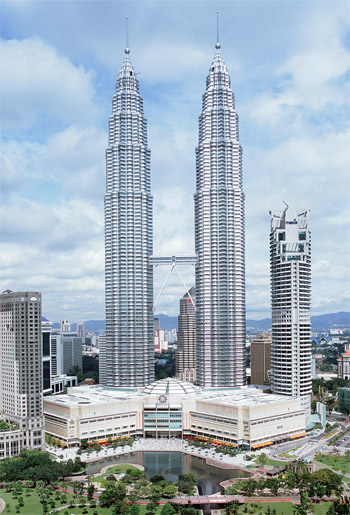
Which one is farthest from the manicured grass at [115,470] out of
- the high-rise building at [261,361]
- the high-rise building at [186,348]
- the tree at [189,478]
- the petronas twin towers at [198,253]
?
the high-rise building at [186,348]

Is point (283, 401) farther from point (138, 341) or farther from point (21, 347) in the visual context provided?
point (21, 347)

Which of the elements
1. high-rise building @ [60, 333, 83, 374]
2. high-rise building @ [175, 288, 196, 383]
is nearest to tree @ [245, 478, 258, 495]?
high-rise building @ [175, 288, 196, 383]

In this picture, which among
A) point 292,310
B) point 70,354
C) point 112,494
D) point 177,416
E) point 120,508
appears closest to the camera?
point 120,508

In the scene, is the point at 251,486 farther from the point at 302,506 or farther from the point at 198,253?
the point at 198,253

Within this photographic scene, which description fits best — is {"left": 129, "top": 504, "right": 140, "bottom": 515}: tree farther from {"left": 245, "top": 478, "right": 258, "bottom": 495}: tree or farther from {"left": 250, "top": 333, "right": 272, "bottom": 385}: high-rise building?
{"left": 250, "top": 333, "right": 272, "bottom": 385}: high-rise building

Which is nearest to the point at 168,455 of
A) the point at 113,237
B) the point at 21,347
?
the point at 21,347

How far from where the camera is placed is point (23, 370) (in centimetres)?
5806

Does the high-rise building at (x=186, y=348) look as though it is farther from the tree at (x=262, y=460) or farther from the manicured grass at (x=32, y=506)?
the manicured grass at (x=32, y=506)

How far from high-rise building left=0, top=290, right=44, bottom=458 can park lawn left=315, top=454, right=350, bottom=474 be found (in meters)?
29.5

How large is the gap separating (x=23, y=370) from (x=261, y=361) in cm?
4376

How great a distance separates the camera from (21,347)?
58594 millimetres

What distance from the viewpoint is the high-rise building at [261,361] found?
3460 inches

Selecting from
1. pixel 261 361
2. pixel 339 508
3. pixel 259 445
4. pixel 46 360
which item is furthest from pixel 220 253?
pixel 339 508

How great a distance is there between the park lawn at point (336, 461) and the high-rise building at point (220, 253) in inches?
905
